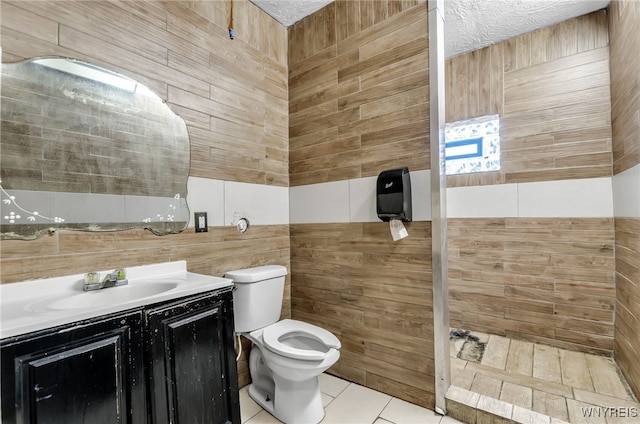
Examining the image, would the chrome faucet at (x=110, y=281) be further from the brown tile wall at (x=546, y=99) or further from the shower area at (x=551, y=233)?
the brown tile wall at (x=546, y=99)

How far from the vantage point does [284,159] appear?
2.38m

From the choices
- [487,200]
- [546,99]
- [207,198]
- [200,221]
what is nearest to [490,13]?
[546,99]

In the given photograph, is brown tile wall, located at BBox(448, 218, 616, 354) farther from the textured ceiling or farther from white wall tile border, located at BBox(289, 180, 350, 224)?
the textured ceiling

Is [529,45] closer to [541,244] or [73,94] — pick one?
[541,244]

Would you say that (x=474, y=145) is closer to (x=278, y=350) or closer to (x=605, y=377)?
(x=605, y=377)

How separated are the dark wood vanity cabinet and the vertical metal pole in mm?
1144

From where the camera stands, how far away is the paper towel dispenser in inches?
69.1

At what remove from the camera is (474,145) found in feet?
8.75

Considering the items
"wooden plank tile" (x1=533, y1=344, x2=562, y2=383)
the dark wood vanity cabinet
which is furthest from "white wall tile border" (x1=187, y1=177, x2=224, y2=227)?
"wooden plank tile" (x1=533, y1=344, x2=562, y2=383)

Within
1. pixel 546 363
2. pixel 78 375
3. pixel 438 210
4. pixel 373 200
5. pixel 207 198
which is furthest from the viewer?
pixel 546 363

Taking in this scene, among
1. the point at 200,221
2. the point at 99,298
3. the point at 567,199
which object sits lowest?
the point at 99,298

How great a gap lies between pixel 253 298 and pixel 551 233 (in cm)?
233

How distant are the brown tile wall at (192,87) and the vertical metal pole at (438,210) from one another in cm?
115

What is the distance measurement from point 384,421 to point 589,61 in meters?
2.92
